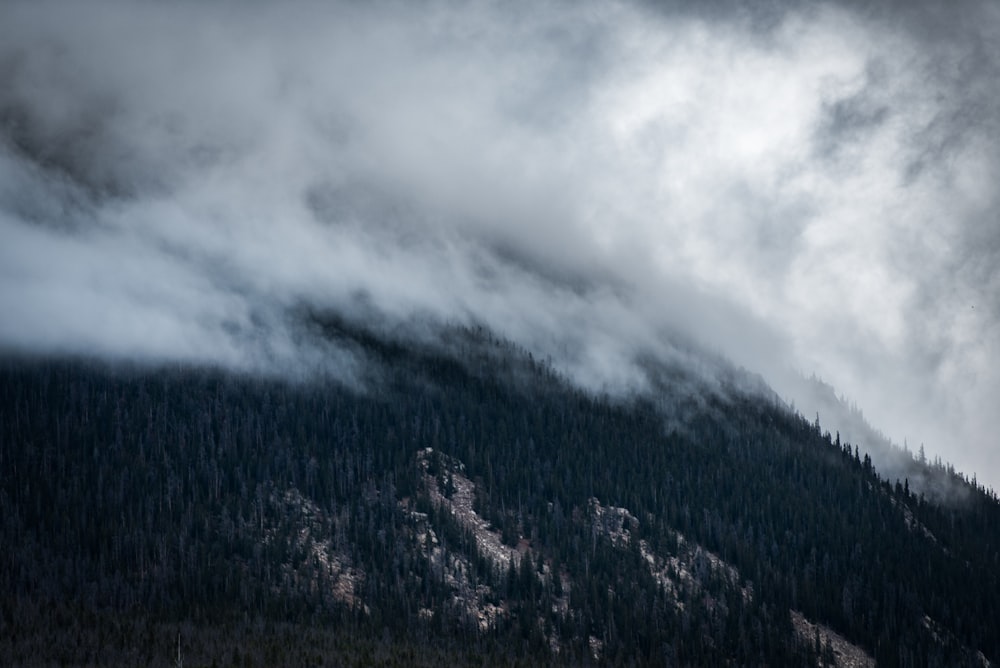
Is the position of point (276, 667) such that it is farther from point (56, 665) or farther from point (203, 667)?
point (56, 665)

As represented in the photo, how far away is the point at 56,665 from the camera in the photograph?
647ft

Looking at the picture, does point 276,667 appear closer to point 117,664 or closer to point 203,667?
point 203,667

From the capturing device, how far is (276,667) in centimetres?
19938

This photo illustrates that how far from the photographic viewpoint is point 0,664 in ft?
651

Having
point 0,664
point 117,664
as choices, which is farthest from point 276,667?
point 0,664

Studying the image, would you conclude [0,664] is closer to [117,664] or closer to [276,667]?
[117,664]

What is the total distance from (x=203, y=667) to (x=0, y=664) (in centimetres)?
3025

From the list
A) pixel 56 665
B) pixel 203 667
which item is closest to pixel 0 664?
Result: pixel 56 665

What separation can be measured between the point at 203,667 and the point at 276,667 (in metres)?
10.7

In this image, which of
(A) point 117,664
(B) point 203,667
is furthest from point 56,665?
(B) point 203,667

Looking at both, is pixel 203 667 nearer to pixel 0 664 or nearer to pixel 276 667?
pixel 276 667

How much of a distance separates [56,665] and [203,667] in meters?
21.5

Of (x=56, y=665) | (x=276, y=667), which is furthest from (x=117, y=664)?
(x=276, y=667)

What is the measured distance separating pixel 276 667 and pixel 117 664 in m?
23.5
